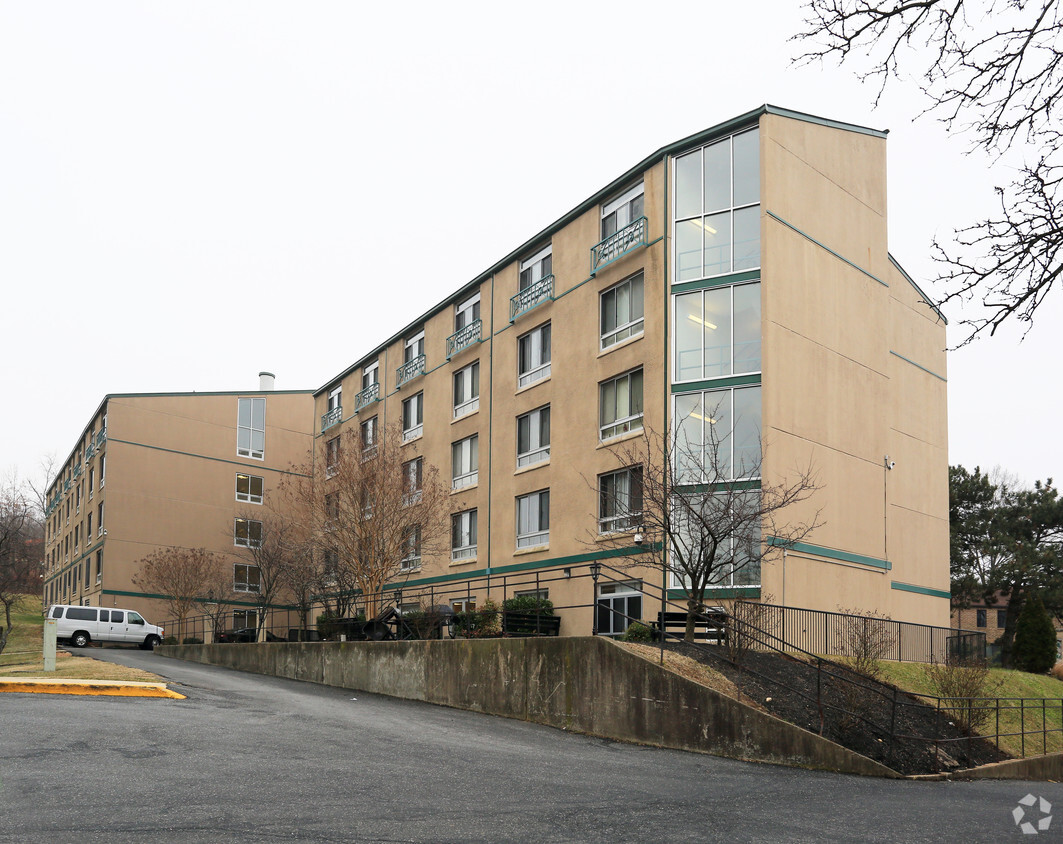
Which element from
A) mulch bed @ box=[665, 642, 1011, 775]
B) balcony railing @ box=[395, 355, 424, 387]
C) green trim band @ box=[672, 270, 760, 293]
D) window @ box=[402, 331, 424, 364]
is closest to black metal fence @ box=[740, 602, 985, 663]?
mulch bed @ box=[665, 642, 1011, 775]

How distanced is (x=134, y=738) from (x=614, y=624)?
16226mm

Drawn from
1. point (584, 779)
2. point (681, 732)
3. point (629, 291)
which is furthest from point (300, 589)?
point (584, 779)

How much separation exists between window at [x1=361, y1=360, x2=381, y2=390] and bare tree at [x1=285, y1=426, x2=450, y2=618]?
898cm

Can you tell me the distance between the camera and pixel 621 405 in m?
27.6

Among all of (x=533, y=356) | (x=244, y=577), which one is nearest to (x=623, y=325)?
(x=533, y=356)

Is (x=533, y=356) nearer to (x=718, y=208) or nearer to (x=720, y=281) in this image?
(x=720, y=281)

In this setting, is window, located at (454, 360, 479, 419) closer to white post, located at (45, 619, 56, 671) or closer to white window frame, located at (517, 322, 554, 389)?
white window frame, located at (517, 322, 554, 389)

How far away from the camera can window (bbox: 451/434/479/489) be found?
113 feet

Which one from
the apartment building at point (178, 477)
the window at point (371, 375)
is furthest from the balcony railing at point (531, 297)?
the apartment building at point (178, 477)

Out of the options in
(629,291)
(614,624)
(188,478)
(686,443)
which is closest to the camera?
(686,443)

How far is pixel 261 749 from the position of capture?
37.8ft

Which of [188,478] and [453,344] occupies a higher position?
[453,344]

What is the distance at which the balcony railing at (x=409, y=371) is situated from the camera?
3897 cm

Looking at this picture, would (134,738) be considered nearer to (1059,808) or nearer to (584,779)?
(584,779)
